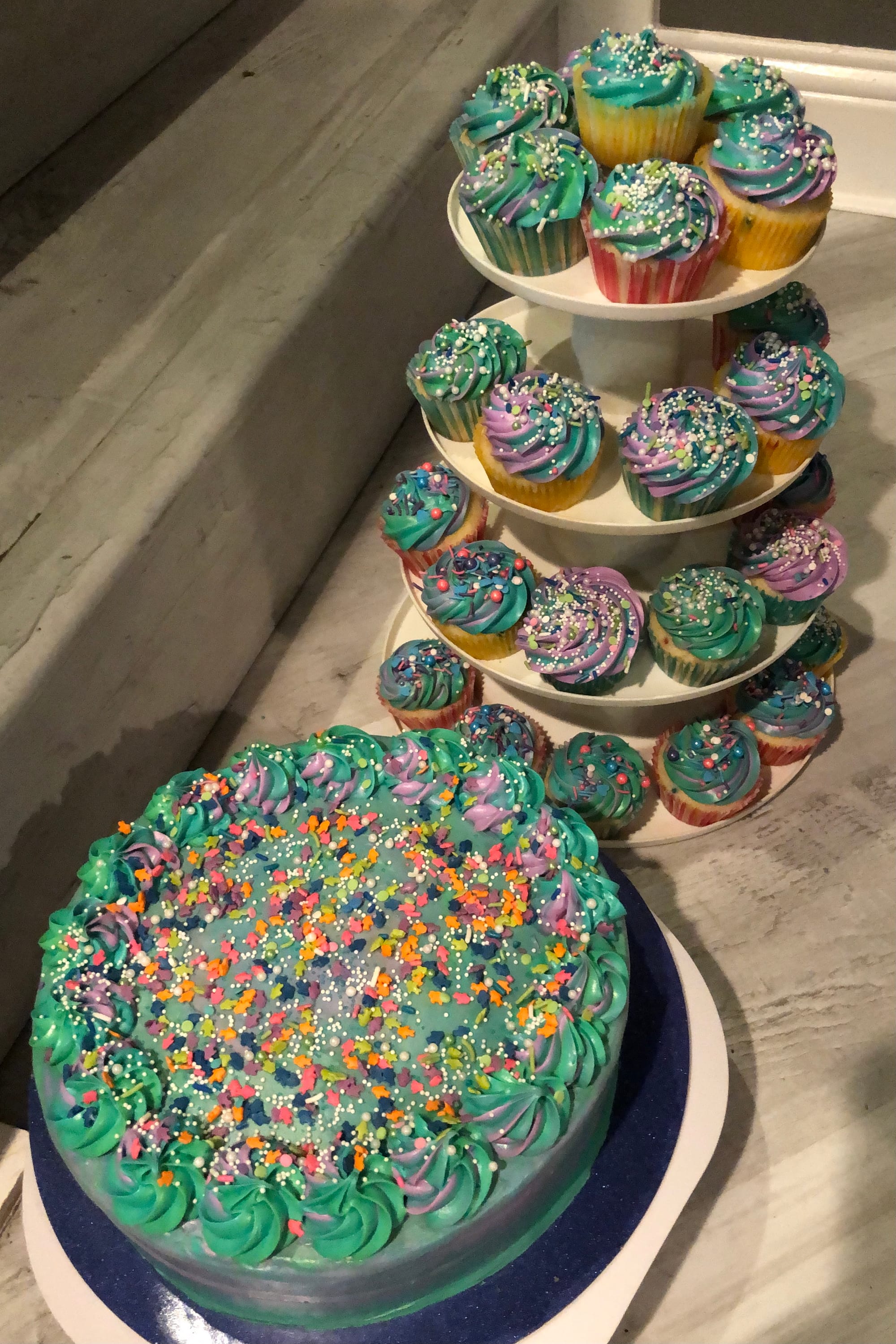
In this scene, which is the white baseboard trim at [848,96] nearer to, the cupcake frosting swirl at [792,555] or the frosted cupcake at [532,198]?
the cupcake frosting swirl at [792,555]

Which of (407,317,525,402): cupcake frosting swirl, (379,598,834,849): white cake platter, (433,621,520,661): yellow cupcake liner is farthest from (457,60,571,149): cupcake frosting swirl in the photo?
(379,598,834,849): white cake platter

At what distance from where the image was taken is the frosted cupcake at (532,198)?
3.74ft

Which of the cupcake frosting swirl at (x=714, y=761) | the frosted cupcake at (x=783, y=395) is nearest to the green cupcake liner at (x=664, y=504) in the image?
the frosted cupcake at (x=783, y=395)

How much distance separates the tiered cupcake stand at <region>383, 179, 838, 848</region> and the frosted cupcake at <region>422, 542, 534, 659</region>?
0.05 meters

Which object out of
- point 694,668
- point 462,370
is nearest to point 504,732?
point 694,668

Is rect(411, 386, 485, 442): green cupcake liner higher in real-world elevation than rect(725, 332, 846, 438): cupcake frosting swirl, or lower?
lower

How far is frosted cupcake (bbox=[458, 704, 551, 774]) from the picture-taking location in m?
1.67

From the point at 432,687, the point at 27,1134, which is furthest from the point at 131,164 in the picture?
the point at 27,1134

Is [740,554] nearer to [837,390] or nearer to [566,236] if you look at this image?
[837,390]

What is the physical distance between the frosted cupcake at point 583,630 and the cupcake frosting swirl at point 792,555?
0.19 m

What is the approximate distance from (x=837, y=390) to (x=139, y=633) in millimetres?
1044

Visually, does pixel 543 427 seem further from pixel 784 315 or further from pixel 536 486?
pixel 784 315

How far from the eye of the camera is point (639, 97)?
110 centimetres

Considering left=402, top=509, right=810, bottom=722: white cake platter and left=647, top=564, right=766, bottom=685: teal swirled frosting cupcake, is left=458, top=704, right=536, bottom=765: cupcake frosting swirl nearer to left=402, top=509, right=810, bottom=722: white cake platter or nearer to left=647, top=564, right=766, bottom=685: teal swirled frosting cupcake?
left=402, top=509, right=810, bottom=722: white cake platter
